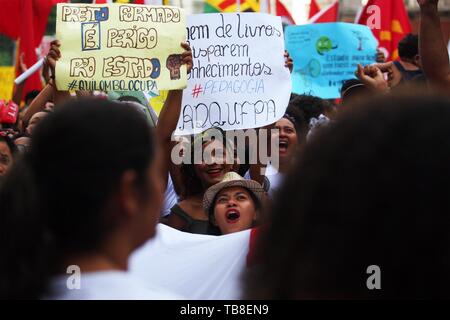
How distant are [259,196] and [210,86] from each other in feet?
4.71

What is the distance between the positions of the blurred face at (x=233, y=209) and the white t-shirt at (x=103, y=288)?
2517mm

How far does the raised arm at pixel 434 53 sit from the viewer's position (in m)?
3.73

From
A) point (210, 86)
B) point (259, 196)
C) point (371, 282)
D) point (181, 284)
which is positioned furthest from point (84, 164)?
point (210, 86)

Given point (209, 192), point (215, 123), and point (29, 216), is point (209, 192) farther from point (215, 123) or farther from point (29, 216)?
point (29, 216)

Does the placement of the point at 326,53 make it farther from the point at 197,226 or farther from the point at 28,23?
the point at 197,226

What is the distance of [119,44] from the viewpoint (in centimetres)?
541

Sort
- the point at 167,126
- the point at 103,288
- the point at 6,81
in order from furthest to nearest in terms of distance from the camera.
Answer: the point at 6,81 → the point at 167,126 → the point at 103,288

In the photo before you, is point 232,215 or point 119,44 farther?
point 119,44

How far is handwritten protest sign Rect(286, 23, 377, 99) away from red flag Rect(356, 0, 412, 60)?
20 centimetres

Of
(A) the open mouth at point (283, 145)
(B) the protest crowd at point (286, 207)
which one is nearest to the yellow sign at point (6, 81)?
(A) the open mouth at point (283, 145)

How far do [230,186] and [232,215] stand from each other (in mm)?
161

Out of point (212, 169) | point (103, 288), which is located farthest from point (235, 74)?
point (103, 288)

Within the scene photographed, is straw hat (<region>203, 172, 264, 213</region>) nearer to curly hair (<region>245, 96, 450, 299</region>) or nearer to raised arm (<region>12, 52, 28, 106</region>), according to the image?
curly hair (<region>245, 96, 450, 299</region>)

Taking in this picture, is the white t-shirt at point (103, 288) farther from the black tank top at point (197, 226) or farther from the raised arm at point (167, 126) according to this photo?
the raised arm at point (167, 126)
